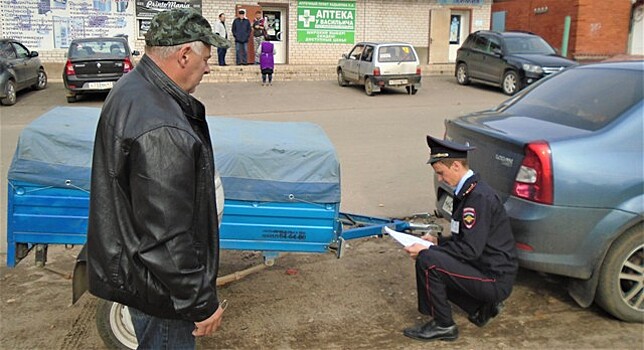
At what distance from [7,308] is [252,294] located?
1.70m

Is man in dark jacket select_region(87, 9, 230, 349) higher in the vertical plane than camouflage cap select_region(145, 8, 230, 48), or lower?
lower

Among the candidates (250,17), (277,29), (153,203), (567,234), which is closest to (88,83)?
(250,17)

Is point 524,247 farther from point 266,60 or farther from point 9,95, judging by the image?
point 266,60

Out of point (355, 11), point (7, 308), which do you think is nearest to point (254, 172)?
point (7, 308)

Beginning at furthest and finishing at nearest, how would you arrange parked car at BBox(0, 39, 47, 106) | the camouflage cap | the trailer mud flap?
parked car at BBox(0, 39, 47, 106) → the trailer mud flap → the camouflage cap

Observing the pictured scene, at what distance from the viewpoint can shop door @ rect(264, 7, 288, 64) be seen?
22.6 m

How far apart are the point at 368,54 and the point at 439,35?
8449 mm

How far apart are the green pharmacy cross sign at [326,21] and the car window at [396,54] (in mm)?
6613

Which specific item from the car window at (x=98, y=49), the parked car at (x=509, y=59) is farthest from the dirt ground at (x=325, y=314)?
the parked car at (x=509, y=59)

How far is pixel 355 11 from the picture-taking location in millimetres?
23266

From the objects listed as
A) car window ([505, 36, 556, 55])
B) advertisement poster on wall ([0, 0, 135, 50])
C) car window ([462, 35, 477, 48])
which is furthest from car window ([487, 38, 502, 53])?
advertisement poster on wall ([0, 0, 135, 50])

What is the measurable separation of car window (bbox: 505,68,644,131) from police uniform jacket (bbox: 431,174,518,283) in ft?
3.30

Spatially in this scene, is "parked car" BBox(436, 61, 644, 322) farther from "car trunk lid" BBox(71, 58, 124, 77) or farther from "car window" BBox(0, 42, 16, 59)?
"car window" BBox(0, 42, 16, 59)

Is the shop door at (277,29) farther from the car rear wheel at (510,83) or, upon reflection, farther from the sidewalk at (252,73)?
the car rear wheel at (510,83)
